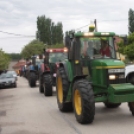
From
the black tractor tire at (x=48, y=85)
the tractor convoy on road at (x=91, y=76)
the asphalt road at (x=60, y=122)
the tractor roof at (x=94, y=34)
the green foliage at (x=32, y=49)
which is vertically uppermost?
the green foliage at (x=32, y=49)

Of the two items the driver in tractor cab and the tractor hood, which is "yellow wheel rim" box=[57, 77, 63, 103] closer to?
the driver in tractor cab

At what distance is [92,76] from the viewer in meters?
8.78

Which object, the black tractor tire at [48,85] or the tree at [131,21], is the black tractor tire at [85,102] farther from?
the tree at [131,21]

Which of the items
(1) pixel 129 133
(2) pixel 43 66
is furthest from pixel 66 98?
(2) pixel 43 66

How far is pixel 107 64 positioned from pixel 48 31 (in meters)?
70.5

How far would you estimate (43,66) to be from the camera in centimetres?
1755

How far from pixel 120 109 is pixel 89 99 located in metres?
2.87

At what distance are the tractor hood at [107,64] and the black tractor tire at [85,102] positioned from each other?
0.59 metres

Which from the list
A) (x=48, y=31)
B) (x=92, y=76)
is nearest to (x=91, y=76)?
(x=92, y=76)

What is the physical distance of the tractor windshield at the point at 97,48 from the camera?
29.7ft

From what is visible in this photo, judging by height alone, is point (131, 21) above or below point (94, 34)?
above

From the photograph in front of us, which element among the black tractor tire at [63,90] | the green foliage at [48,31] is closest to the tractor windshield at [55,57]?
the black tractor tire at [63,90]

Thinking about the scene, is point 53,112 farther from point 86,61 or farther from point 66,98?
point 86,61

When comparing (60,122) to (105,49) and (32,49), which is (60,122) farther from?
(32,49)
